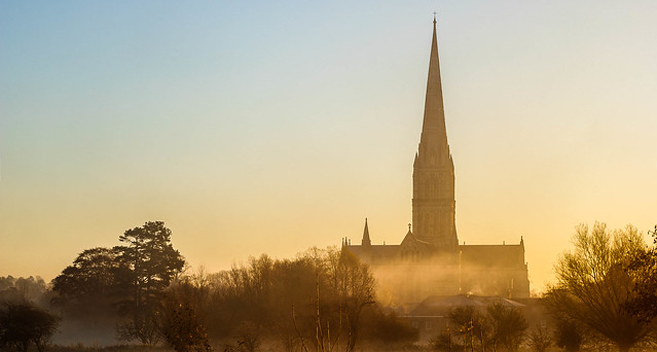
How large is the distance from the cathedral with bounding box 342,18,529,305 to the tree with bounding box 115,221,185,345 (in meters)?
74.5

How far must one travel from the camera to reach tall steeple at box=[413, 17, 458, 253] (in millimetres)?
161875

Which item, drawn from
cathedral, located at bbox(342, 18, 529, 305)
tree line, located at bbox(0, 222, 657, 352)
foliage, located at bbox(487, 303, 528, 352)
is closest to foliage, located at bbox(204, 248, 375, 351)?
tree line, located at bbox(0, 222, 657, 352)

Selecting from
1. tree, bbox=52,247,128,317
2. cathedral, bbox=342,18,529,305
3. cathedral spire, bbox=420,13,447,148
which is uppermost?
cathedral spire, bbox=420,13,447,148

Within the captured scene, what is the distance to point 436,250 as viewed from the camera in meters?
157

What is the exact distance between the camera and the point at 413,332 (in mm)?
68250

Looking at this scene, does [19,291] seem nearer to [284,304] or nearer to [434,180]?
[284,304]

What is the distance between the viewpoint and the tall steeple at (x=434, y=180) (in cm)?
16188

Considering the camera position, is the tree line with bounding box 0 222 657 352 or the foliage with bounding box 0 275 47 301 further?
the foliage with bounding box 0 275 47 301

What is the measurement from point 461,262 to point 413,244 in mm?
12219

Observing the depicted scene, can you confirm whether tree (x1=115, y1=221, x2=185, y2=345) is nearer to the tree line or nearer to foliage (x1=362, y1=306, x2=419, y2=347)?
the tree line

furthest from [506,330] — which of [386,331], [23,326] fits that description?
[23,326]

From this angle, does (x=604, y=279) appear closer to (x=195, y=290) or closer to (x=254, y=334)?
(x=254, y=334)

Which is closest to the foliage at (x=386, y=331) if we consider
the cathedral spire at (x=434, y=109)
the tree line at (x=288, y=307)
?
the tree line at (x=288, y=307)

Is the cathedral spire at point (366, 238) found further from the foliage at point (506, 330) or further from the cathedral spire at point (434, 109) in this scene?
the foliage at point (506, 330)
